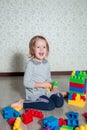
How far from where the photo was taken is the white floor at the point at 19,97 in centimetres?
129

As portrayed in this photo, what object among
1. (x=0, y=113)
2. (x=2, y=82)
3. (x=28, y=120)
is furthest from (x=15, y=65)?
(x=28, y=120)

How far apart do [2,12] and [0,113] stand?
3.48 ft

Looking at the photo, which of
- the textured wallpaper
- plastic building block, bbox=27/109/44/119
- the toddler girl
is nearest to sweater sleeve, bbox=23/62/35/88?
the toddler girl

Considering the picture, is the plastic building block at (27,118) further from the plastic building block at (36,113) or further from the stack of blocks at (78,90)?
the stack of blocks at (78,90)

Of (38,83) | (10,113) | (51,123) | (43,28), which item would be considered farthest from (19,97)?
(43,28)

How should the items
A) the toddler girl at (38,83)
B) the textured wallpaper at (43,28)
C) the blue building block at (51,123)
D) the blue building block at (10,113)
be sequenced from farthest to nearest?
the textured wallpaper at (43,28), the toddler girl at (38,83), the blue building block at (10,113), the blue building block at (51,123)

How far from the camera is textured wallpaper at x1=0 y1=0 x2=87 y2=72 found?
2.15 m

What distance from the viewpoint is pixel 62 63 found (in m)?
2.33

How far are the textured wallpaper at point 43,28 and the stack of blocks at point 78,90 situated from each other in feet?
2.35

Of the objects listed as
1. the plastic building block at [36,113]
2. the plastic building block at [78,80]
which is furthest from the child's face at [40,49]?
the plastic building block at [36,113]

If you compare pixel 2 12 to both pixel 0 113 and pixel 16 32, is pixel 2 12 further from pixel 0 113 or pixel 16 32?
pixel 0 113

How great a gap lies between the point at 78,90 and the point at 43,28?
85 centimetres

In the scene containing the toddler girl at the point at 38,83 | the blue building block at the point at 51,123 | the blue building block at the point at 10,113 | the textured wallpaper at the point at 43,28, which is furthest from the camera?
the textured wallpaper at the point at 43,28

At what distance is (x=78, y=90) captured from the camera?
62.3 inches
